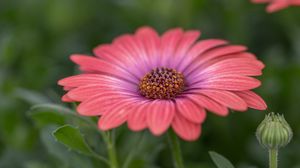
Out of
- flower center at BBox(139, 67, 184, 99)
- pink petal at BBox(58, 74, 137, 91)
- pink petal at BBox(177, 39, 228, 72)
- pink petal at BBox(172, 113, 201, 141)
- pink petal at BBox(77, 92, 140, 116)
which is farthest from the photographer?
pink petal at BBox(177, 39, 228, 72)

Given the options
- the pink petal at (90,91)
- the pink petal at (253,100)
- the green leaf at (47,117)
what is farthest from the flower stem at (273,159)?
the green leaf at (47,117)

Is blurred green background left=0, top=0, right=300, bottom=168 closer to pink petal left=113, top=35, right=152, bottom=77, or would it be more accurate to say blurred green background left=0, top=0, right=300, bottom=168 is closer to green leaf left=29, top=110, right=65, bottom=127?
green leaf left=29, top=110, right=65, bottom=127

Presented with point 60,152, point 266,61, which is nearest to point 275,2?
point 266,61

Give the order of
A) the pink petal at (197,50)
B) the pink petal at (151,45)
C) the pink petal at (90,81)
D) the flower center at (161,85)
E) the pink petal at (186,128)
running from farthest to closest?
the pink petal at (151,45) < the pink petal at (197,50) < the flower center at (161,85) < the pink petal at (90,81) < the pink petal at (186,128)

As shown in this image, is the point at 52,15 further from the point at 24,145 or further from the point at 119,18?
the point at 24,145

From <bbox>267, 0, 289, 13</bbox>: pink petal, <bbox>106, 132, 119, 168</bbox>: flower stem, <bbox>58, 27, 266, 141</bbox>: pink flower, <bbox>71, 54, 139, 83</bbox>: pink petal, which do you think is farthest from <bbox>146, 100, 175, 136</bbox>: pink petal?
<bbox>267, 0, 289, 13</bbox>: pink petal

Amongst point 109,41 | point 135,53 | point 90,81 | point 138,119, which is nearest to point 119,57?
point 135,53

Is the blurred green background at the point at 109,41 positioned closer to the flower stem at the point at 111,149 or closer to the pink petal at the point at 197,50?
the flower stem at the point at 111,149
